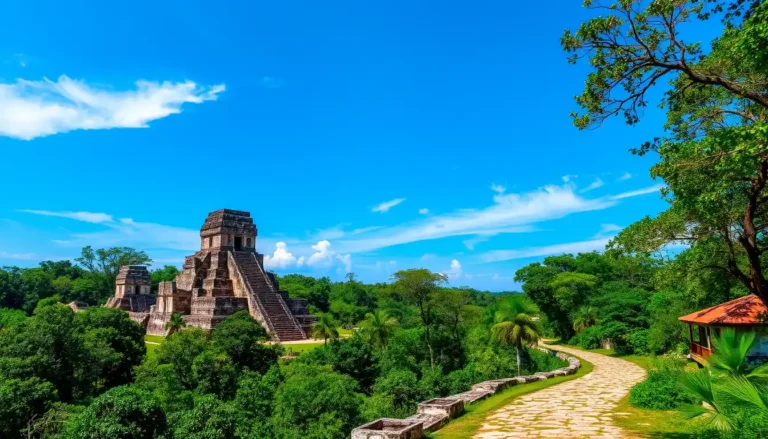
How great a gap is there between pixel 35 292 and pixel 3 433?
189 feet

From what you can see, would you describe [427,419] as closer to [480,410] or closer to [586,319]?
[480,410]

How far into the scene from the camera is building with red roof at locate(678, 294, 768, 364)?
441 inches

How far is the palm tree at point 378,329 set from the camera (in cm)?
2603

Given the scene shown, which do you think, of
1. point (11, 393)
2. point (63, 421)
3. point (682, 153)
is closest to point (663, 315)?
point (682, 153)

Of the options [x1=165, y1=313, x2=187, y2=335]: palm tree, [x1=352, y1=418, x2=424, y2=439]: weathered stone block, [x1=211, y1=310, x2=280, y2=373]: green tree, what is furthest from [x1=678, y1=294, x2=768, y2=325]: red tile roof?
[x1=165, y1=313, x2=187, y2=335]: palm tree

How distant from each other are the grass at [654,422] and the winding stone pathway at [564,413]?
0.22 metres

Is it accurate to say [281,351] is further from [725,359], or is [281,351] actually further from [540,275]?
[540,275]

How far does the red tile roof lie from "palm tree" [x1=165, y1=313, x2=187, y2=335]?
1187 inches

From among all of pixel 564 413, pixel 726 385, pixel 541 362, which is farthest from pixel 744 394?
pixel 541 362

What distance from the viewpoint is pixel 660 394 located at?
10.1 meters

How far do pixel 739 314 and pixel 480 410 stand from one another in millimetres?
6581

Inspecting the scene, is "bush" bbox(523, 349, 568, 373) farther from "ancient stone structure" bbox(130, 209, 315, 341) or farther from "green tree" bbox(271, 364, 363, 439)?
"ancient stone structure" bbox(130, 209, 315, 341)

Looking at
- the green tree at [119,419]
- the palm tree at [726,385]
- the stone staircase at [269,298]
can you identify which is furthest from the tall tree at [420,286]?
the palm tree at [726,385]

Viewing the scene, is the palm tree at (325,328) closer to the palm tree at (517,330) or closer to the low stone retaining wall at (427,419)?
the palm tree at (517,330)
